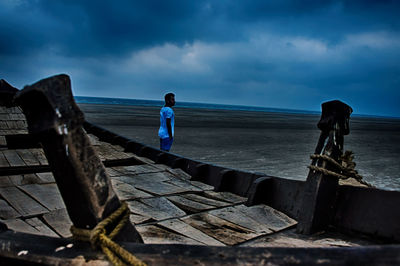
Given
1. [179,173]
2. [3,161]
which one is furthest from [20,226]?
[3,161]

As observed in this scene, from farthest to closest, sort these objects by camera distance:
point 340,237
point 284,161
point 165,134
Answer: point 284,161
point 165,134
point 340,237

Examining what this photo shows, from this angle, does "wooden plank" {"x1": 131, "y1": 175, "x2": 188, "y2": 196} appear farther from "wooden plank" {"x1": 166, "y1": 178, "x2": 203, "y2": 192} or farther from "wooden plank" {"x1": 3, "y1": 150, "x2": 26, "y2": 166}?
"wooden plank" {"x1": 3, "y1": 150, "x2": 26, "y2": 166}

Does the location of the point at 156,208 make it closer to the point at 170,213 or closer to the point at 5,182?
the point at 170,213

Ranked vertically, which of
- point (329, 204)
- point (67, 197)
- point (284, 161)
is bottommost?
point (284, 161)

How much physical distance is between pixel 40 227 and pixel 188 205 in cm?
135

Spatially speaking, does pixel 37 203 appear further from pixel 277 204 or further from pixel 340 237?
pixel 340 237

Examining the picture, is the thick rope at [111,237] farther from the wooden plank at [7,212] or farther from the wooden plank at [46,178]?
the wooden plank at [46,178]

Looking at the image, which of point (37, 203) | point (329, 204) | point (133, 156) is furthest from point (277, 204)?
point (133, 156)

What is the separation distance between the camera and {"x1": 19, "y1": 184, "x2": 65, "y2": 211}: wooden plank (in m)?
2.89

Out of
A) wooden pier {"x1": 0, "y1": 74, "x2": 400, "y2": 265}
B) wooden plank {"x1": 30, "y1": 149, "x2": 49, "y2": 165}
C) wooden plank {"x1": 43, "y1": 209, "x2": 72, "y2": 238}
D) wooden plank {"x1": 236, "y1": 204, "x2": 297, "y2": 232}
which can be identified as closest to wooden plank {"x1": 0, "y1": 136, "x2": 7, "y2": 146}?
wooden plank {"x1": 30, "y1": 149, "x2": 49, "y2": 165}

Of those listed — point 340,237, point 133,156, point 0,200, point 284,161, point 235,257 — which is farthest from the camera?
point 284,161

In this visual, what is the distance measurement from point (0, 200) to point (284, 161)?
28.1 feet

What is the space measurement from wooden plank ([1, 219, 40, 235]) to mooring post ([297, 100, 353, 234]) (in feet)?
6.45

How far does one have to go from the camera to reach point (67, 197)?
132 centimetres
